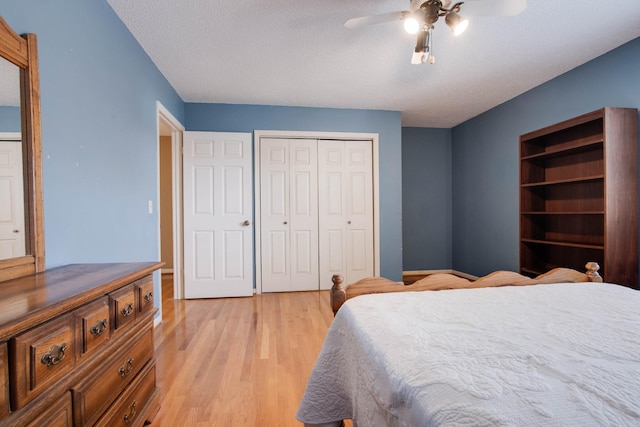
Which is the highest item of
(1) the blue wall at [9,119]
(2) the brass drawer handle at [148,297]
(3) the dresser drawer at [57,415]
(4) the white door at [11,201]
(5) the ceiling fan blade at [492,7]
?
(5) the ceiling fan blade at [492,7]

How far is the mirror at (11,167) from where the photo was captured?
110 cm

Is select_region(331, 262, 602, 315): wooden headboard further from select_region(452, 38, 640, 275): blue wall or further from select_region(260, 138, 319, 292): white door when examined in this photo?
select_region(260, 138, 319, 292): white door

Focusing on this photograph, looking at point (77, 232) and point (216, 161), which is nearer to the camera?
point (77, 232)

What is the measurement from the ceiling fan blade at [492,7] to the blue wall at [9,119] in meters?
2.17

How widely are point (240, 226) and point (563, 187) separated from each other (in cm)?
356

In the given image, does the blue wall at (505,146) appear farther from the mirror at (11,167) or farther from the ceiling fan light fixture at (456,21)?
the mirror at (11,167)

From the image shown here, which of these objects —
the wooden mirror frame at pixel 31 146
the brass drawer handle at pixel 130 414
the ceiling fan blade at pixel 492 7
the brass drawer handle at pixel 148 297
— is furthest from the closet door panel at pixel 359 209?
the wooden mirror frame at pixel 31 146

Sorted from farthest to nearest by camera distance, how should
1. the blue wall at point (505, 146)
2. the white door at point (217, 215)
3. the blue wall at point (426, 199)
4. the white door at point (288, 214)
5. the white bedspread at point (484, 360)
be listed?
1. the blue wall at point (426, 199)
2. the white door at point (288, 214)
3. the white door at point (217, 215)
4. the blue wall at point (505, 146)
5. the white bedspread at point (484, 360)

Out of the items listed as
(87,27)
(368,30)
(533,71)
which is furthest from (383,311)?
(533,71)

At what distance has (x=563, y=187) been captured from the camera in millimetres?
2945

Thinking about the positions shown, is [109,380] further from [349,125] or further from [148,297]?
[349,125]

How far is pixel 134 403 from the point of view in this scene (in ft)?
4.05

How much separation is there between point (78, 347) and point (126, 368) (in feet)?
1.19

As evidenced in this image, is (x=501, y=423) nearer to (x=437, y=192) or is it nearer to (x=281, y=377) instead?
(x=281, y=377)
